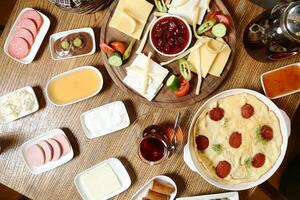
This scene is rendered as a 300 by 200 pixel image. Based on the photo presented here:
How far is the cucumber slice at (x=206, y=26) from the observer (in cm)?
235

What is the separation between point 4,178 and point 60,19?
3.11 feet

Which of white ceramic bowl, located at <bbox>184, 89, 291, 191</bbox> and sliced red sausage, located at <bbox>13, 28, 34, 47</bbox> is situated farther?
sliced red sausage, located at <bbox>13, 28, 34, 47</bbox>

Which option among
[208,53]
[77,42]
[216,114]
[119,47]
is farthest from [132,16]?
[216,114]

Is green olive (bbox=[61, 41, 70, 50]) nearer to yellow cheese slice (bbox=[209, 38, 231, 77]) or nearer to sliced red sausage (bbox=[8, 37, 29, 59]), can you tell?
sliced red sausage (bbox=[8, 37, 29, 59])

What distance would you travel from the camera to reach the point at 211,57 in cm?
234

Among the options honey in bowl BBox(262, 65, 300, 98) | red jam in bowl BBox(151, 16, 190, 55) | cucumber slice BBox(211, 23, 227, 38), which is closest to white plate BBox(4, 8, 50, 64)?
red jam in bowl BBox(151, 16, 190, 55)

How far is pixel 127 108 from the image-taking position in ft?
7.92

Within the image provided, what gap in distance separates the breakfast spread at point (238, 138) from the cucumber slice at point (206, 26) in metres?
0.39

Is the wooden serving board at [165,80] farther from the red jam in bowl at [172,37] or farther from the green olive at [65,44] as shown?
the green olive at [65,44]

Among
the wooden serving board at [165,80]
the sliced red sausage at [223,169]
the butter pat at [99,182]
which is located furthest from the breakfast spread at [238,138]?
the butter pat at [99,182]

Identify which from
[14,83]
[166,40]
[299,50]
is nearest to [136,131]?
[166,40]

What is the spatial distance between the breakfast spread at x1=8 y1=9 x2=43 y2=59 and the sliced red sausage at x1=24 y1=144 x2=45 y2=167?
511mm

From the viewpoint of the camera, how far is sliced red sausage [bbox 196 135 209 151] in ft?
7.66

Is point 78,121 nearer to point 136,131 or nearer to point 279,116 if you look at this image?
point 136,131
